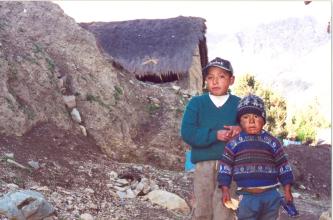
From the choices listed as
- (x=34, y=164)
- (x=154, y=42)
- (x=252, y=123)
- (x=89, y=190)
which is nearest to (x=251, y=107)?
(x=252, y=123)

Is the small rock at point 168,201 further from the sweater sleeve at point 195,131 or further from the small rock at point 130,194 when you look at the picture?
the sweater sleeve at point 195,131

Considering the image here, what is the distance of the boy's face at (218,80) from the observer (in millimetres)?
2967

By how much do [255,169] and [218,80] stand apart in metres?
0.62

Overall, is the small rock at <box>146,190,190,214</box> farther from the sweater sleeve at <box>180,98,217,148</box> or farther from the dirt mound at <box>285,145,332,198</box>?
the dirt mound at <box>285,145,332,198</box>

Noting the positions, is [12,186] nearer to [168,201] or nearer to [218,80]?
[168,201]

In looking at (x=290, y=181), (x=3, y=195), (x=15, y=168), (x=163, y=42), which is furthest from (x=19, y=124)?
(x=163, y=42)

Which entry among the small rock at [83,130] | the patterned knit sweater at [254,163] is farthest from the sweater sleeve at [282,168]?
the small rock at [83,130]

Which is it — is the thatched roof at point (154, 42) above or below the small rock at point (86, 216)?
above

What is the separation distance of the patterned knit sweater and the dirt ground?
2131mm

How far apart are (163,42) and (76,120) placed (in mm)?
8789

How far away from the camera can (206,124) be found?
2967 millimetres

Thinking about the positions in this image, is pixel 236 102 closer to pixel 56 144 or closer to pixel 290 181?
pixel 290 181

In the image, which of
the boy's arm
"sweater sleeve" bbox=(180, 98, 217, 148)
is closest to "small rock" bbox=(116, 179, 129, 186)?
"sweater sleeve" bbox=(180, 98, 217, 148)

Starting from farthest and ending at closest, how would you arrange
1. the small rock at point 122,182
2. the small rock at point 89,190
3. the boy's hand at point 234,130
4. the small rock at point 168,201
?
the small rock at point 122,182, the small rock at point 168,201, the small rock at point 89,190, the boy's hand at point 234,130
